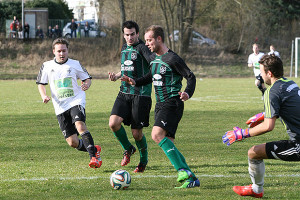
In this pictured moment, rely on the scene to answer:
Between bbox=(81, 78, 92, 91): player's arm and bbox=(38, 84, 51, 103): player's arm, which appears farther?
bbox=(81, 78, 92, 91): player's arm

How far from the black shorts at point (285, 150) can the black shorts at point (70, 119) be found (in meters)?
2.97

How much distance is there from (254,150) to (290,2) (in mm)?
42145

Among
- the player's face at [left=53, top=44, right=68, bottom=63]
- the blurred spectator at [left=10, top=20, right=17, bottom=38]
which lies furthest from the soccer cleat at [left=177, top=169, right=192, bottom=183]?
the blurred spectator at [left=10, top=20, right=17, bottom=38]

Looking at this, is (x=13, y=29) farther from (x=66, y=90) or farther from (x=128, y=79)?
(x=128, y=79)

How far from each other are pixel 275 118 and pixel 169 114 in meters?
1.56

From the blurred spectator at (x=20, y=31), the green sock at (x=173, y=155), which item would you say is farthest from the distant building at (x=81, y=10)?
the green sock at (x=173, y=155)

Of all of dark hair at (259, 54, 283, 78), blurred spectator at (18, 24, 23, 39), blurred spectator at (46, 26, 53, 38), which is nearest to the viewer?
dark hair at (259, 54, 283, 78)

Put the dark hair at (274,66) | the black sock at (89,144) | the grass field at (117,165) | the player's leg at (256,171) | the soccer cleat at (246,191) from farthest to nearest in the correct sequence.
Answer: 1. the black sock at (89,144)
2. the grass field at (117,165)
3. the soccer cleat at (246,191)
4. the player's leg at (256,171)
5. the dark hair at (274,66)

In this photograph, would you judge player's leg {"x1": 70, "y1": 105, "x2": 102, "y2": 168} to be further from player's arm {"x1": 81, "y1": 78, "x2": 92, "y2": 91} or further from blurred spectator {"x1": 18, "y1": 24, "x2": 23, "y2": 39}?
blurred spectator {"x1": 18, "y1": 24, "x2": 23, "y2": 39}

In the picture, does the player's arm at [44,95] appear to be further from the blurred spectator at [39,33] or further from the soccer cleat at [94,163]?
the blurred spectator at [39,33]

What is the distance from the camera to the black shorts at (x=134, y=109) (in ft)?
23.9

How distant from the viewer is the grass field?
5.81 m

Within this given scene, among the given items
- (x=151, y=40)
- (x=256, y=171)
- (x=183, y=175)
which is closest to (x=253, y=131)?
(x=256, y=171)

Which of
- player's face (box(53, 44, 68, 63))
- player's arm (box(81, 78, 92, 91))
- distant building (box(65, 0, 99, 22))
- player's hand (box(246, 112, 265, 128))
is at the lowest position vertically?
player's hand (box(246, 112, 265, 128))
